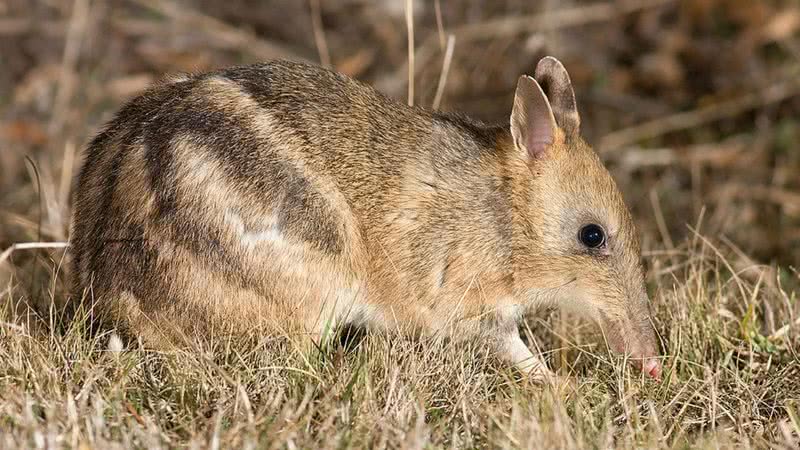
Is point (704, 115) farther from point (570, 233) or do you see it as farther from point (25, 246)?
point (25, 246)

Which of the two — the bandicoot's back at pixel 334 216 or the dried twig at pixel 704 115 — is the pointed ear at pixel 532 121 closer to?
the bandicoot's back at pixel 334 216

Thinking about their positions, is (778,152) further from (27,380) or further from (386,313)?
(27,380)

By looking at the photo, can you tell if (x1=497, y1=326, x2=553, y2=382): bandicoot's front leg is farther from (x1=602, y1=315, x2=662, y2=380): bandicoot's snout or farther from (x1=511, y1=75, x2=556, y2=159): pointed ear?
(x1=511, y1=75, x2=556, y2=159): pointed ear

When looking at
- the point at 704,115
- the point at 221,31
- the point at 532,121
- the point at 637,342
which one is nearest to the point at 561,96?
the point at 532,121

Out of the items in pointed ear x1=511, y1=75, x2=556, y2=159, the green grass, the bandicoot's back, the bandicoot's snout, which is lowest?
the green grass

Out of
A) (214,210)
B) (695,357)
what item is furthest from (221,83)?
(695,357)

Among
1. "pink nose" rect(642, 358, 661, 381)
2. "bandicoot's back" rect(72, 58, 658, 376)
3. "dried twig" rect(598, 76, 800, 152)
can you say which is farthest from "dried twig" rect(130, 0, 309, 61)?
"pink nose" rect(642, 358, 661, 381)
